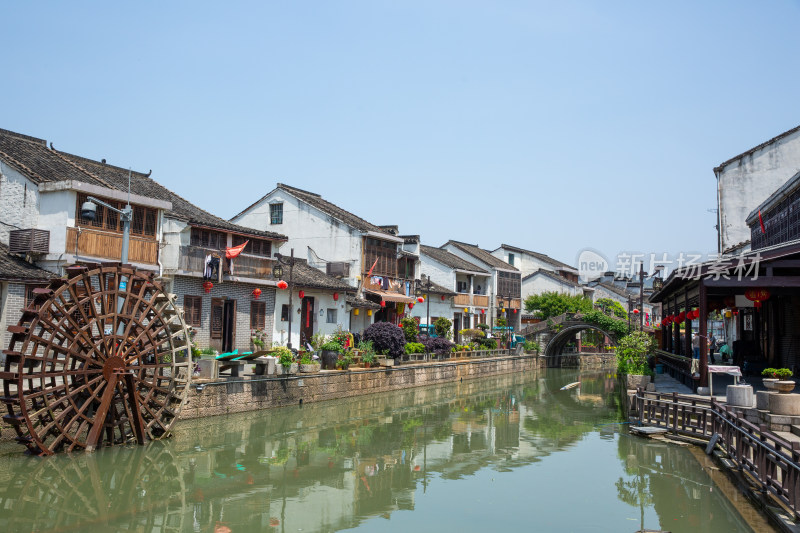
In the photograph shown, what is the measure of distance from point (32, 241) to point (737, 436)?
1697cm

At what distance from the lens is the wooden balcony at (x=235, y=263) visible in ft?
72.1

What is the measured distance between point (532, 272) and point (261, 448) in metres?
41.3

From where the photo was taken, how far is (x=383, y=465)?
1522cm

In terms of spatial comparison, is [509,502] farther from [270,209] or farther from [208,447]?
[270,209]

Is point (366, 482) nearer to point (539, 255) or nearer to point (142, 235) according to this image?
point (142, 235)

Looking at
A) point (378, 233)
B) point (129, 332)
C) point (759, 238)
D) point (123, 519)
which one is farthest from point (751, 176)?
point (123, 519)

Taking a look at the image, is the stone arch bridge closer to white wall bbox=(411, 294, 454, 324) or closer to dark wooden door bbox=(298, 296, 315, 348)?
white wall bbox=(411, 294, 454, 324)

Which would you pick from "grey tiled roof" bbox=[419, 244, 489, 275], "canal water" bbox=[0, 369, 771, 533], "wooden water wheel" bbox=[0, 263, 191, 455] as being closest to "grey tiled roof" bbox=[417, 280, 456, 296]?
"grey tiled roof" bbox=[419, 244, 489, 275]

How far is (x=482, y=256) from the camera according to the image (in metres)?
49.8

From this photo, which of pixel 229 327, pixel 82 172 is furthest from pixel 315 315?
pixel 82 172

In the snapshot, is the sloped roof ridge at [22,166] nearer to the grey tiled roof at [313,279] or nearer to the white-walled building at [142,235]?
the white-walled building at [142,235]

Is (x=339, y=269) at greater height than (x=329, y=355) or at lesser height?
greater

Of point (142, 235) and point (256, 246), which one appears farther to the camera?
point (256, 246)

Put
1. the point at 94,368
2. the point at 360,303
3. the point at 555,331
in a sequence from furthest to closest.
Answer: the point at 555,331 → the point at 360,303 → the point at 94,368
